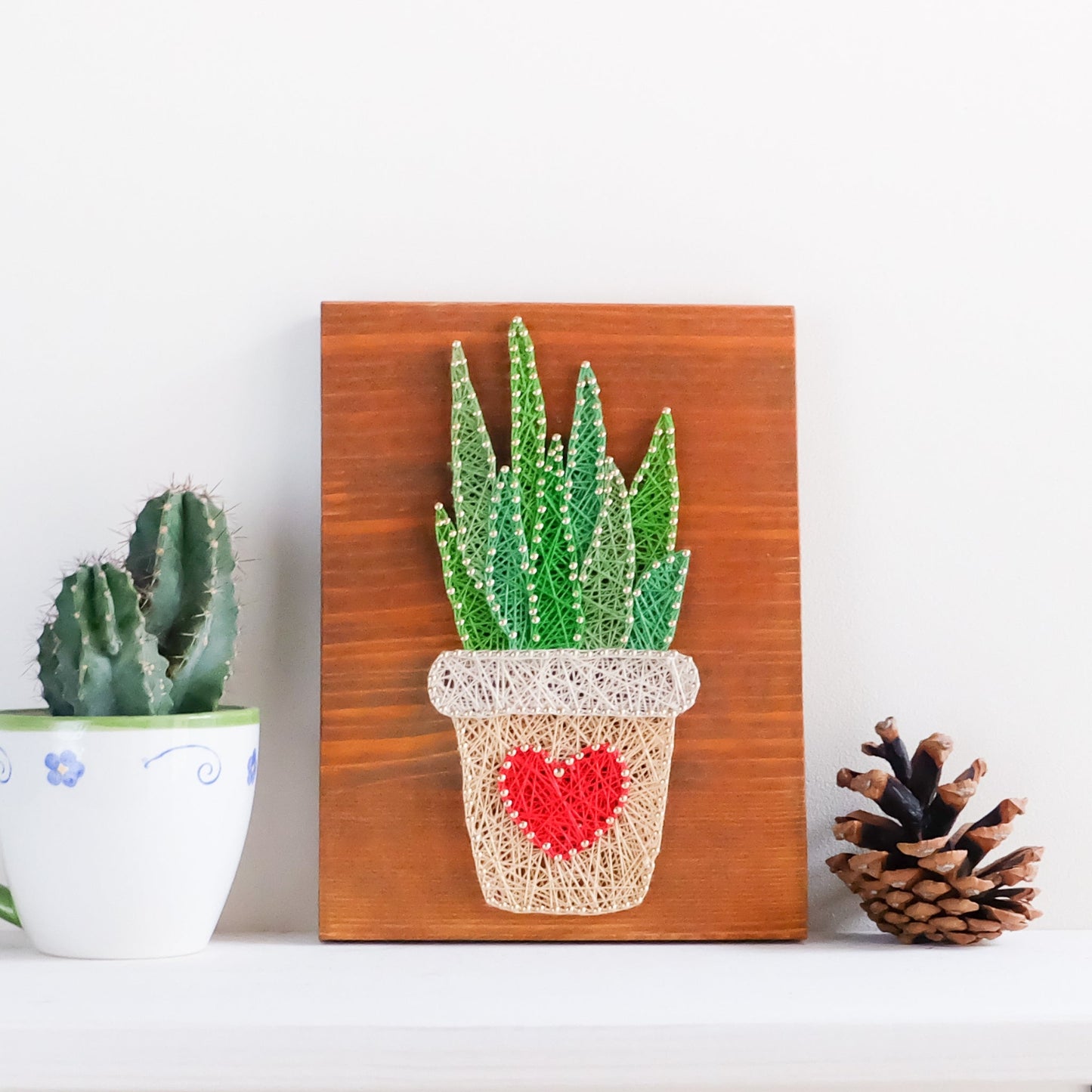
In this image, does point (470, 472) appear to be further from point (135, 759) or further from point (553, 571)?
point (135, 759)

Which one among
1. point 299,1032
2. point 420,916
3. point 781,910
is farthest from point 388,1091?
point 781,910

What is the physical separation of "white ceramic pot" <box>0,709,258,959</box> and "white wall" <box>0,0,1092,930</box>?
0.33ft

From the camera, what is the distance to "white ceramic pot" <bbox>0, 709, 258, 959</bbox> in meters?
0.62

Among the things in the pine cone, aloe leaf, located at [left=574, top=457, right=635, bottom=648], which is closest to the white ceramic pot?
aloe leaf, located at [left=574, top=457, right=635, bottom=648]

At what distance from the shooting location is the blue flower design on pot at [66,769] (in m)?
0.62

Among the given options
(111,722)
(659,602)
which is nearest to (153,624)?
(111,722)

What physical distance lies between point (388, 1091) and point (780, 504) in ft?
1.38

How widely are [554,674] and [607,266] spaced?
29 cm

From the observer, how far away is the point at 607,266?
0.77 m

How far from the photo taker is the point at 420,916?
704 mm

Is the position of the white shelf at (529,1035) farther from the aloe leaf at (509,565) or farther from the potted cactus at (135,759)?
the aloe leaf at (509,565)

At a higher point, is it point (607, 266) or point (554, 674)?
point (607, 266)

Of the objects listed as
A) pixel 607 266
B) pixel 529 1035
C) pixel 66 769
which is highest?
pixel 607 266

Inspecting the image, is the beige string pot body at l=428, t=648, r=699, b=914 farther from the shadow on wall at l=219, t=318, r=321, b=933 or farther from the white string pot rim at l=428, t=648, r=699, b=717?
the shadow on wall at l=219, t=318, r=321, b=933
